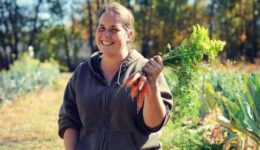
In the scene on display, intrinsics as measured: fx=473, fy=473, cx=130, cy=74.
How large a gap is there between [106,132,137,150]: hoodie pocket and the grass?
2796 millimetres

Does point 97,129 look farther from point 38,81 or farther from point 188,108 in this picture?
point 38,81

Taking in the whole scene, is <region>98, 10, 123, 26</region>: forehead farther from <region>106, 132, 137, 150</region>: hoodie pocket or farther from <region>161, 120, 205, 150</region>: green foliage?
<region>161, 120, 205, 150</region>: green foliage

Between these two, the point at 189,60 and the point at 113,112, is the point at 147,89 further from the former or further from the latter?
the point at 189,60

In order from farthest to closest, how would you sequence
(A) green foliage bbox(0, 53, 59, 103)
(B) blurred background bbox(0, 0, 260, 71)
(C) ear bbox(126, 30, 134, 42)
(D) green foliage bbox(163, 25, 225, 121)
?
(B) blurred background bbox(0, 0, 260, 71), (A) green foliage bbox(0, 53, 59, 103), (D) green foliage bbox(163, 25, 225, 121), (C) ear bbox(126, 30, 134, 42)

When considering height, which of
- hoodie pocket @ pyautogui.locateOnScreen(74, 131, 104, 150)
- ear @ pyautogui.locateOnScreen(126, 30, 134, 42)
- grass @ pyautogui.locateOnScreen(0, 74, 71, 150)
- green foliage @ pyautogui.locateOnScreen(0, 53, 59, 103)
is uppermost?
ear @ pyautogui.locateOnScreen(126, 30, 134, 42)

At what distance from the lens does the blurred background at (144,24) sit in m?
37.8

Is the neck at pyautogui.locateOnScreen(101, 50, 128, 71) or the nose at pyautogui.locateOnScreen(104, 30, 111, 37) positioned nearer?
the nose at pyautogui.locateOnScreen(104, 30, 111, 37)

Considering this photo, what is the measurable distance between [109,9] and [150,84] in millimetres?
601

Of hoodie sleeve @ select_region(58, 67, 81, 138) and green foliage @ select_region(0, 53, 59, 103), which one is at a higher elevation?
hoodie sleeve @ select_region(58, 67, 81, 138)

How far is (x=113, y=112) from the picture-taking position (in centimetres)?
291

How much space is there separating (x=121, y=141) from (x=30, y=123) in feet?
17.6

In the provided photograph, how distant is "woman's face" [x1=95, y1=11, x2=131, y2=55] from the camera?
2893 millimetres

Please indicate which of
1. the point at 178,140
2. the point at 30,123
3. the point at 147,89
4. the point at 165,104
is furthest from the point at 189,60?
the point at 30,123

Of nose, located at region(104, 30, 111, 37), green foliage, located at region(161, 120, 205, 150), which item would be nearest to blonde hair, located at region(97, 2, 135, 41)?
nose, located at region(104, 30, 111, 37)
